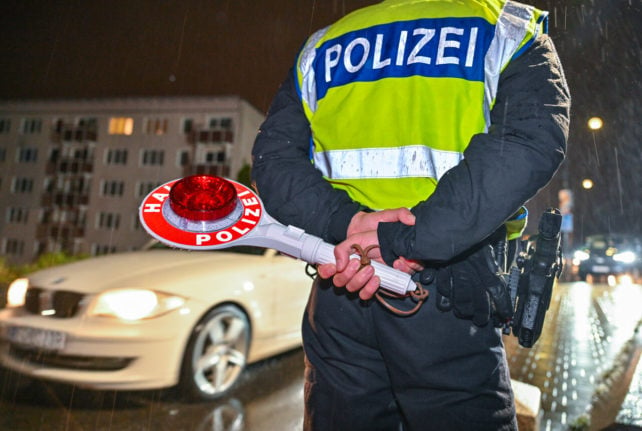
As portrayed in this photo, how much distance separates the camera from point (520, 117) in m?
1.27

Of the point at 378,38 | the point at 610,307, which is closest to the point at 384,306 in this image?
the point at 378,38

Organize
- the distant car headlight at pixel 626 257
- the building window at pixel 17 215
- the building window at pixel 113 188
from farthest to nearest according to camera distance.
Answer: the building window at pixel 17 215 < the building window at pixel 113 188 < the distant car headlight at pixel 626 257

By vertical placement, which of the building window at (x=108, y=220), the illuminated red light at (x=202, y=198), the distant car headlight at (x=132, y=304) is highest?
the illuminated red light at (x=202, y=198)

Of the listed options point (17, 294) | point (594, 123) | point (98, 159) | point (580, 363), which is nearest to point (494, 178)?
point (594, 123)

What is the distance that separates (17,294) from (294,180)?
3.46 meters

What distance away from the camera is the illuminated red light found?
1.25 m

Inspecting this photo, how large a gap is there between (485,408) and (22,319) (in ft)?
11.7

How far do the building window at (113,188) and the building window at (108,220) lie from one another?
207cm

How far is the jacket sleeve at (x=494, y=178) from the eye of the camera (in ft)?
3.95

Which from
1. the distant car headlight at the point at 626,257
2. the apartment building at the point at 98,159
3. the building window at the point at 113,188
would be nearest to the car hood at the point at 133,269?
the distant car headlight at the point at 626,257

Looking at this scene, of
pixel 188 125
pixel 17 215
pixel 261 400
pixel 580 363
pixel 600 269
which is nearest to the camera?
pixel 261 400

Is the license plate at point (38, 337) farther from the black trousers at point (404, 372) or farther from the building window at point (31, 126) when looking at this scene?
the building window at point (31, 126)

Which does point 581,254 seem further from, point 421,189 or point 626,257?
point 421,189

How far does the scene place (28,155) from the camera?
163ft
